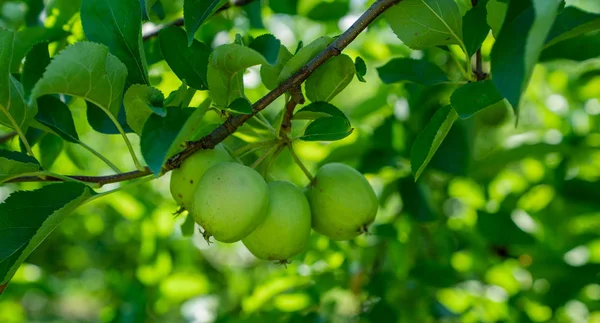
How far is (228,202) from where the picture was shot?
0.93 metres

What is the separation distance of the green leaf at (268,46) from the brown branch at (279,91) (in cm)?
6

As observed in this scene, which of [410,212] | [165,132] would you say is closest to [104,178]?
[165,132]

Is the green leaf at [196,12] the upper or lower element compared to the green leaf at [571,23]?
upper

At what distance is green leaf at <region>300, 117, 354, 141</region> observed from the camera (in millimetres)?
1026

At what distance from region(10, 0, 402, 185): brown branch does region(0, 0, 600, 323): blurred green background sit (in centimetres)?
56

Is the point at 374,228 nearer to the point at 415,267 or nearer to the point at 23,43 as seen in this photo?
the point at 415,267

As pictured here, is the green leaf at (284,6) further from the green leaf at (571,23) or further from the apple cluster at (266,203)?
the green leaf at (571,23)

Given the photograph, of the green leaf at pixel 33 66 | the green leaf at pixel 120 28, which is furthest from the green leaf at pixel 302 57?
the green leaf at pixel 33 66

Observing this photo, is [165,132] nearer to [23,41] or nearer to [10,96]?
[10,96]

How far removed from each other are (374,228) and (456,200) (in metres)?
0.71

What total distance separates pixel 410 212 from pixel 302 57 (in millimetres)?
947

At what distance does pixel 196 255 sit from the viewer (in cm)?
315

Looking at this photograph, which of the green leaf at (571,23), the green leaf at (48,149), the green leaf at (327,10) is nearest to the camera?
the green leaf at (571,23)

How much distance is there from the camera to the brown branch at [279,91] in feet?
3.19
